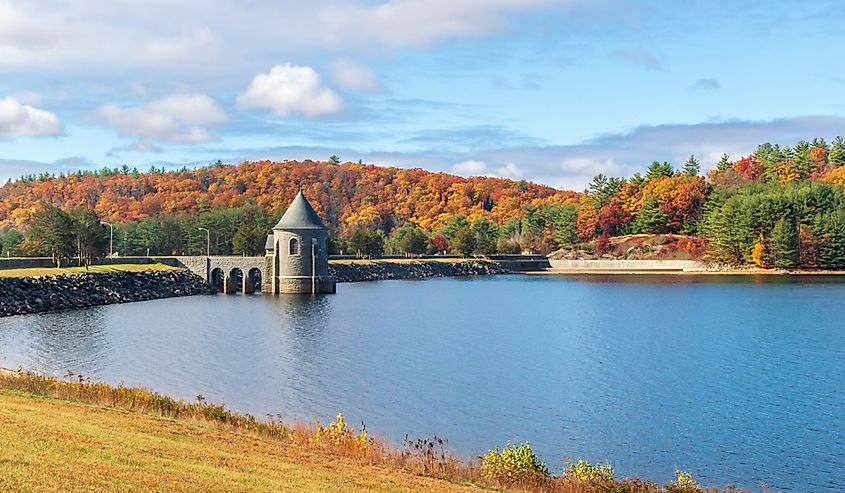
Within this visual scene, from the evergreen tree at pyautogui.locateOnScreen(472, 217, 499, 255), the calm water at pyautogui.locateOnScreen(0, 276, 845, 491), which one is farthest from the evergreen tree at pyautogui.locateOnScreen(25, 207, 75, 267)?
the evergreen tree at pyautogui.locateOnScreen(472, 217, 499, 255)

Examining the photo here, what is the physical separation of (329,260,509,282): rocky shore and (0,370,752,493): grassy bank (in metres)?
79.4

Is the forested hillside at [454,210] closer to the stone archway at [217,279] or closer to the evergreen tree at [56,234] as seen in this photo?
the evergreen tree at [56,234]

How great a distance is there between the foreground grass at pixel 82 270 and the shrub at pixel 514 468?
174ft

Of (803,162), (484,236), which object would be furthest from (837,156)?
(484,236)

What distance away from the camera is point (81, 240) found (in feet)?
253

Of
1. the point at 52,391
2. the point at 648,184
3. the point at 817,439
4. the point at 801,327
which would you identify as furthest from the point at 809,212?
the point at 52,391

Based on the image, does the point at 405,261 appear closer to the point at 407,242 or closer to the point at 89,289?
the point at 407,242

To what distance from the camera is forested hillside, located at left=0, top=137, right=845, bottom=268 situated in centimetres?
11162

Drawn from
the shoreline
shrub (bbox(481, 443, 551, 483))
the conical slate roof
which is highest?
the conical slate roof

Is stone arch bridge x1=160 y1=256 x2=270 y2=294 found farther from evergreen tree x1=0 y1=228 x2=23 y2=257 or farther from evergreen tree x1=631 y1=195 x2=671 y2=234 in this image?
evergreen tree x1=631 y1=195 x2=671 y2=234

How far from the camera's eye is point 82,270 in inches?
2876

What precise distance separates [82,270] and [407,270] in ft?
167

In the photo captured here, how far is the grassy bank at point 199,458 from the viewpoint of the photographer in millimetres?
13625

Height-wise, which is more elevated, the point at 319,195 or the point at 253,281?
the point at 319,195
